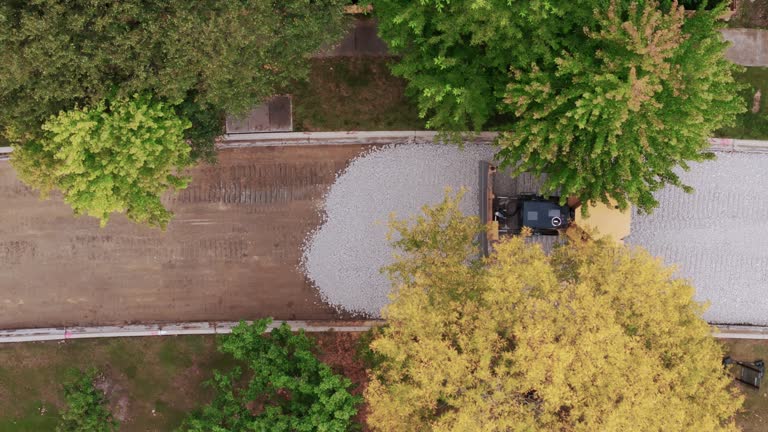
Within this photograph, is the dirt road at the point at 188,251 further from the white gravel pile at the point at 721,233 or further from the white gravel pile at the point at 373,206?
the white gravel pile at the point at 721,233

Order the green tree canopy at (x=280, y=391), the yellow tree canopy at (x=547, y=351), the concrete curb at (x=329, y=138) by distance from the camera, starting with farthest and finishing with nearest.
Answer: the concrete curb at (x=329, y=138) < the green tree canopy at (x=280, y=391) < the yellow tree canopy at (x=547, y=351)

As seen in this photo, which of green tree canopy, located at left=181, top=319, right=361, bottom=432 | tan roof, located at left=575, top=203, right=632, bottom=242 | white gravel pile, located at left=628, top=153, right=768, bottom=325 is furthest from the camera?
white gravel pile, located at left=628, top=153, right=768, bottom=325

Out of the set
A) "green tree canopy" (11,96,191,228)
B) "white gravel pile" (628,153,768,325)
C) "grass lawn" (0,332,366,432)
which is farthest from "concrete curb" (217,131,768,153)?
"grass lawn" (0,332,366,432)

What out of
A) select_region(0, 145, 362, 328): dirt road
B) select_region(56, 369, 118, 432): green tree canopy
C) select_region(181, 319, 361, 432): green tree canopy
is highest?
select_region(0, 145, 362, 328): dirt road

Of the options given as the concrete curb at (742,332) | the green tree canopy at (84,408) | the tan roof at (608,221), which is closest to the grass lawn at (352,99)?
the tan roof at (608,221)

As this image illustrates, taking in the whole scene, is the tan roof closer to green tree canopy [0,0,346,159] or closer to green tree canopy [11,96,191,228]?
green tree canopy [0,0,346,159]

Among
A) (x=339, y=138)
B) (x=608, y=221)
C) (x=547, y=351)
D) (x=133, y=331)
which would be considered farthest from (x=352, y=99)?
(x=133, y=331)
